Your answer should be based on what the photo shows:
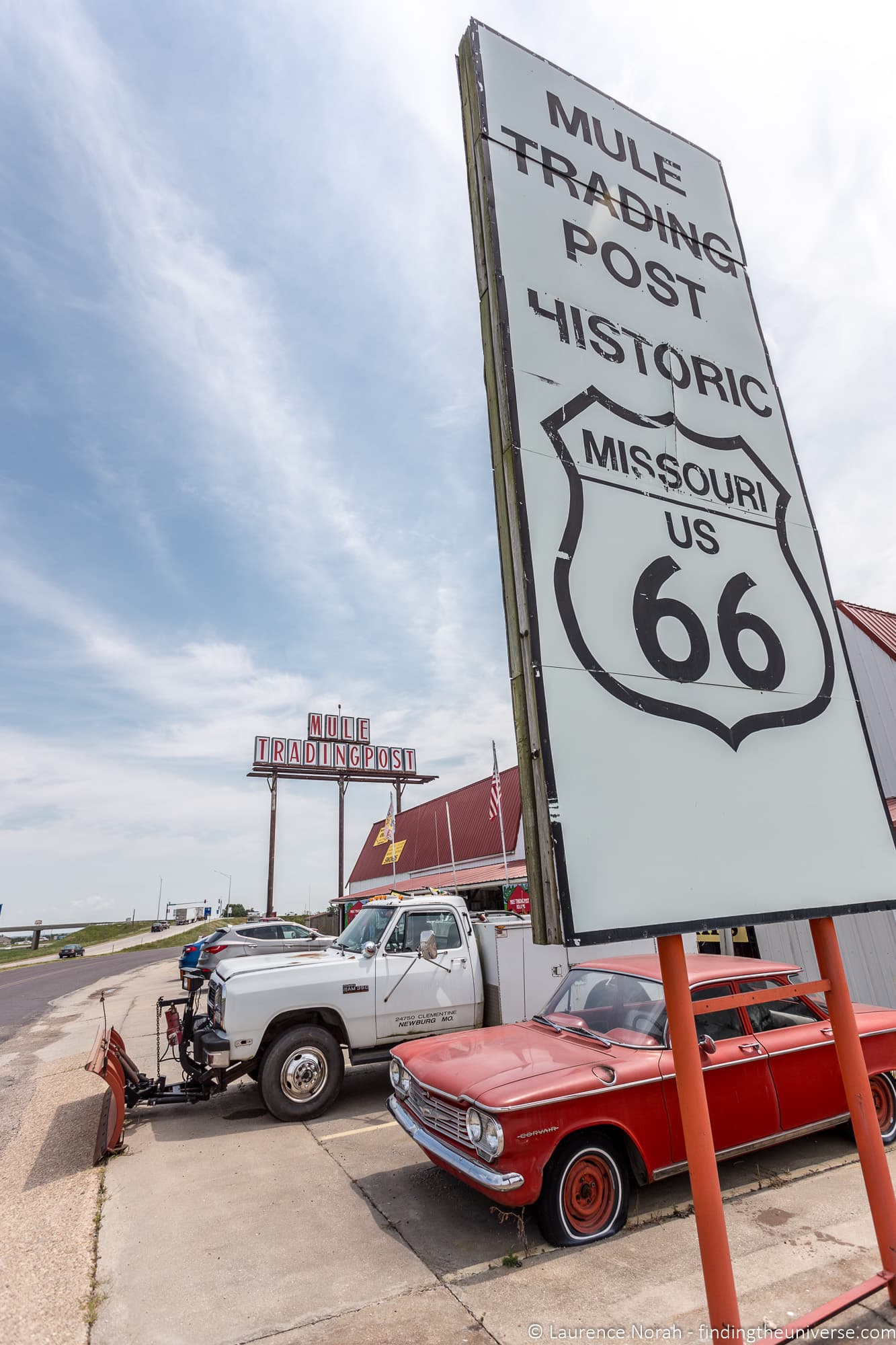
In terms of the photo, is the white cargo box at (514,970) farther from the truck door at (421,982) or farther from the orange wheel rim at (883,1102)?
the orange wheel rim at (883,1102)

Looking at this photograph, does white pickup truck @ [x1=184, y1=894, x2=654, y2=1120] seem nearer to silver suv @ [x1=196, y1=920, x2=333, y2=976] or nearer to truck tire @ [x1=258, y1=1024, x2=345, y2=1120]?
truck tire @ [x1=258, y1=1024, x2=345, y2=1120]

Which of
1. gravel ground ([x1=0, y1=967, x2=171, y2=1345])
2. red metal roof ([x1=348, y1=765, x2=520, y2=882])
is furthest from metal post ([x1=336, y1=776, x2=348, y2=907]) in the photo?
gravel ground ([x1=0, y1=967, x2=171, y2=1345])

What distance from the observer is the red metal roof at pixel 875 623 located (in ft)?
35.4

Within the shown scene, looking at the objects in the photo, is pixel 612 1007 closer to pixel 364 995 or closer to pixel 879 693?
pixel 364 995

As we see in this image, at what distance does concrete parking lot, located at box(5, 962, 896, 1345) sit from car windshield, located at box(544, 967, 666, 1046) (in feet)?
3.20

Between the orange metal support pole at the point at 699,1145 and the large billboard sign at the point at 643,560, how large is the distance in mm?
257

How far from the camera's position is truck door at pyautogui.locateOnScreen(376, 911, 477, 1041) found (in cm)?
689

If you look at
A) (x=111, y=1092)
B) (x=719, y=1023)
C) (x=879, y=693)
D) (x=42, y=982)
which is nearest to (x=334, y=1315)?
(x=719, y=1023)

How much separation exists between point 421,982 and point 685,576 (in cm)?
571

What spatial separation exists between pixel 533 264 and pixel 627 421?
0.79 meters

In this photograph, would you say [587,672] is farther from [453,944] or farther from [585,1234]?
[453,944]

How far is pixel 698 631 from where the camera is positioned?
2.80 metres

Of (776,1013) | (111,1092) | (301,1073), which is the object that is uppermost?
(776,1013)

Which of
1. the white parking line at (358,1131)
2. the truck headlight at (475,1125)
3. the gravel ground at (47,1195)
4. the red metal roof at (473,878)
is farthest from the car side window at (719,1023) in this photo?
the red metal roof at (473,878)
